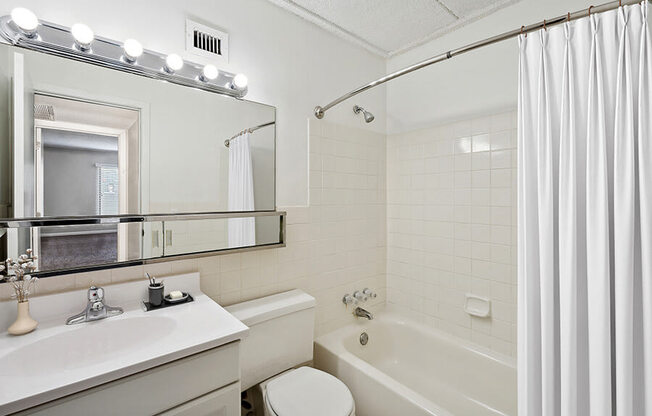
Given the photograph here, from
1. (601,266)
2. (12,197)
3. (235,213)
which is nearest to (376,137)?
(235,213)

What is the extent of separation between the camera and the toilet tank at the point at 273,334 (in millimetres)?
1450

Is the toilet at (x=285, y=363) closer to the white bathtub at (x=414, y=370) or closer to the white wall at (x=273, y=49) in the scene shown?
the white bathtub at (x=414, y=370)

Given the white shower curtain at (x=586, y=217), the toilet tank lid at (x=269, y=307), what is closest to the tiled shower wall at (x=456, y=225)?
the white shower curtain at (x=586, y=217)

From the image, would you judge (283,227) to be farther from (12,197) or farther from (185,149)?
(12,197)

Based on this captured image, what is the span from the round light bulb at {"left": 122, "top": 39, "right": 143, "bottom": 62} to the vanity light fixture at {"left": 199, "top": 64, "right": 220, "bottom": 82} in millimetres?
258

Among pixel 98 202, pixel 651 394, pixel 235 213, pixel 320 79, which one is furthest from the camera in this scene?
pixel 320 79

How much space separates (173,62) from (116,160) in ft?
1.60

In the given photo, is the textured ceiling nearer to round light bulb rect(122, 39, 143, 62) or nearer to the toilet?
round light bulb rect(122, 39, 143, 62)

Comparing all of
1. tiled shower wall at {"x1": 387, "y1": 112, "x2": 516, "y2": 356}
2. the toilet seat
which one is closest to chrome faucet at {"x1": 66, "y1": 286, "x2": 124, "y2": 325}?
the toilet seat

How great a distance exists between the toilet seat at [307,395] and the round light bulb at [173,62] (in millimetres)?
1513

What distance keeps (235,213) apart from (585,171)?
4.63 feet

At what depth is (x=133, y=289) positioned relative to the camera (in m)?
1.27

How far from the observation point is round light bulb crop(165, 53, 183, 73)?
1316 mm

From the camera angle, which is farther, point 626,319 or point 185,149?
point 185,149
